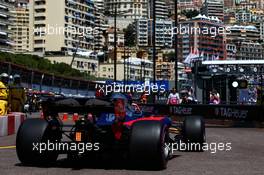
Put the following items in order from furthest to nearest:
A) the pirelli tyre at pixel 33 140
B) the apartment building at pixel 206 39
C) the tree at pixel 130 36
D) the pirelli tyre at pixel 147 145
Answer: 1. the tree at pixel 130 36
2. the apartment building at pixel 206 39
3. the pirelli tyre at pixel 33 140
4. the pirelli tyre at pixel 147 145

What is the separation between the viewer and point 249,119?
86.1 feet

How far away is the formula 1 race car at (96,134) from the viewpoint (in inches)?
377

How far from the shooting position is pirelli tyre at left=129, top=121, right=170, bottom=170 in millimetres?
9508

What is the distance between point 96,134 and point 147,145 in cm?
97

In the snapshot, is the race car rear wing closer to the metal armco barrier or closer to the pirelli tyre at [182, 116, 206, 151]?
the pirelli tyre at [182, 116, 206, 151]

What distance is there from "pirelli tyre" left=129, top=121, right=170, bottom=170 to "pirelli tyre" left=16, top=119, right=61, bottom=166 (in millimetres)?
1494

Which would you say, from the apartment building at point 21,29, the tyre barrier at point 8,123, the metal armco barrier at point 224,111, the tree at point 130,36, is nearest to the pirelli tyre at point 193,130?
the tyre barrier at point 8,123

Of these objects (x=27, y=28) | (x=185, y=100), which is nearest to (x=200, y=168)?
(x=185, y=100)

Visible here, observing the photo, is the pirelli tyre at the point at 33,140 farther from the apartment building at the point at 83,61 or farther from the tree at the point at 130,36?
the tree at the point at 130,36

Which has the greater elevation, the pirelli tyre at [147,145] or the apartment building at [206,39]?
the apartment building at [206,39]

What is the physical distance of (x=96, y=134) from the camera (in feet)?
32.9

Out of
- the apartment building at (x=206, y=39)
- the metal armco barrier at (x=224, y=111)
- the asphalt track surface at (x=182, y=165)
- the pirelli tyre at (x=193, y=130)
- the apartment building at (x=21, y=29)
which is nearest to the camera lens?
the asphalt track surface at (x=182, y=165)

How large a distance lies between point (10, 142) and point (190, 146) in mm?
5417

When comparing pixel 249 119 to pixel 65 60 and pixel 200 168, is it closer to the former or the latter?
pixel 200 168
